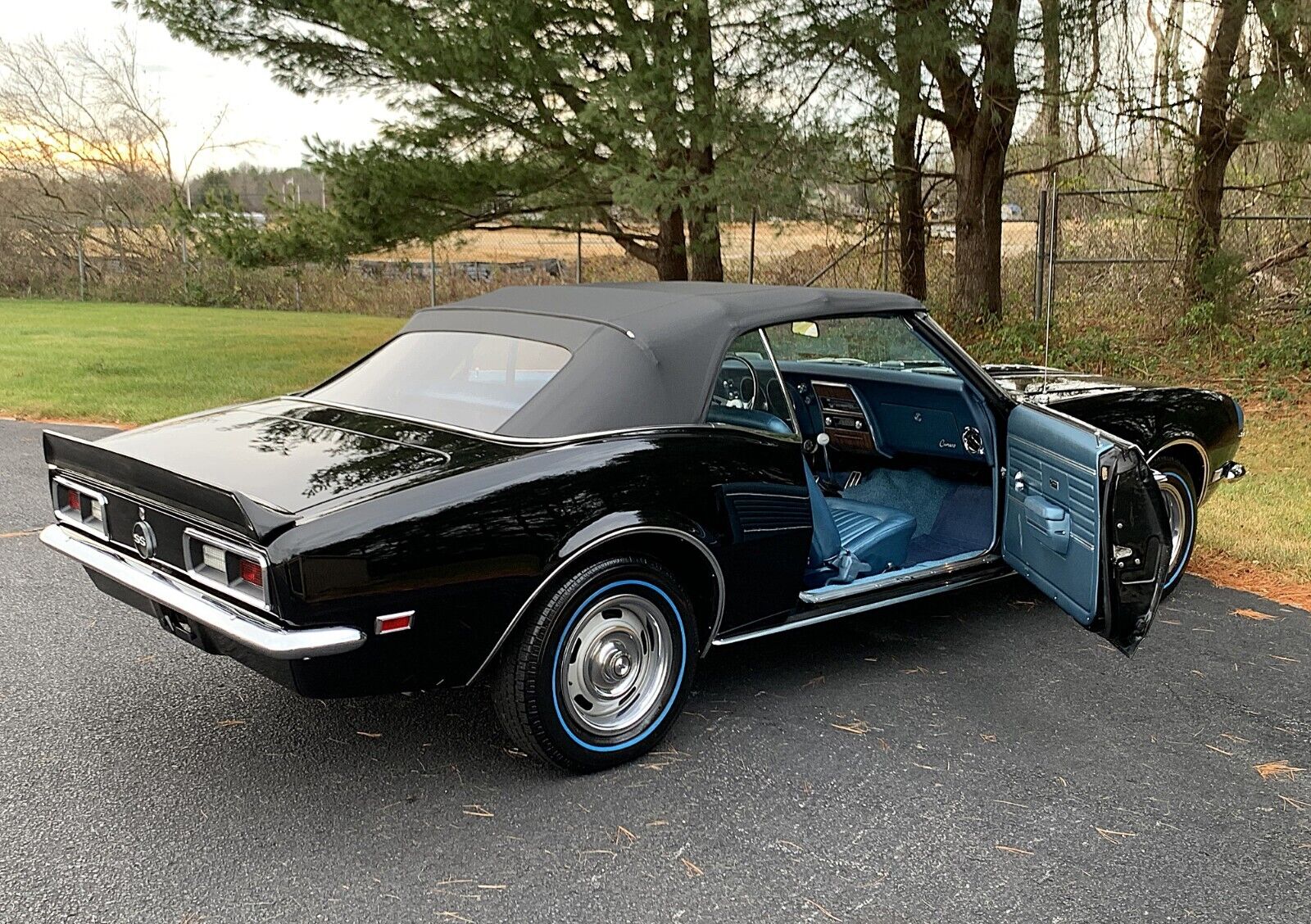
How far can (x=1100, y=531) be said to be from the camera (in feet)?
12.2

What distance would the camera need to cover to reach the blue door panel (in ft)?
12.4

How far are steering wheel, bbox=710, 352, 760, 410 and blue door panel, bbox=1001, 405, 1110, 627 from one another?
3.55 ft

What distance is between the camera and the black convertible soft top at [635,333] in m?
3.61

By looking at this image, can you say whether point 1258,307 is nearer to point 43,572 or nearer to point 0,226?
point 43,572

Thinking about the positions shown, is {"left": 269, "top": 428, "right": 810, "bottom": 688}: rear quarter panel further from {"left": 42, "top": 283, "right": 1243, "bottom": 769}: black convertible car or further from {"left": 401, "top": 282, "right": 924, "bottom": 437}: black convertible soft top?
{"left": 401, "top": 282, "right": 924, "bottom": 437}: black convertible soft top

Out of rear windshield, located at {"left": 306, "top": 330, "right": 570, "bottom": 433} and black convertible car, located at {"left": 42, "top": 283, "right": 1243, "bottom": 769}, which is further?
rear windshield, located at {"left": 306, "top": 330, "right": 570, "bottom": 433}

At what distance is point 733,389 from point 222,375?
10.9 metres

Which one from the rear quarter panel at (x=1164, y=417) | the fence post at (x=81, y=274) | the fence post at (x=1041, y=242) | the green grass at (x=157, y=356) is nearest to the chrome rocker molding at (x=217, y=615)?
the rear quarter panel at (x=1164, y=417)

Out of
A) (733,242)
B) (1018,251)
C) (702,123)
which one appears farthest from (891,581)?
(1018,251)

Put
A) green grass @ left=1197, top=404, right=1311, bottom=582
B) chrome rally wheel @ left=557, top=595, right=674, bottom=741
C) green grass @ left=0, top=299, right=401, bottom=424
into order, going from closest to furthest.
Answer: chrome rally wheel @ left=557, top=595, right=674, bottom=741 → green grass @ left=1197, top=404, right=1311, bottom=582 → green grass @ left=0, top=299, right=401, bottom=424

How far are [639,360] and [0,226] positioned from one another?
29382mm

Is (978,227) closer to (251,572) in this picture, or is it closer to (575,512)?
(575,512)

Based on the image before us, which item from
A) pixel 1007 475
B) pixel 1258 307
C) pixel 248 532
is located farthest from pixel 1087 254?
pixel 248 532

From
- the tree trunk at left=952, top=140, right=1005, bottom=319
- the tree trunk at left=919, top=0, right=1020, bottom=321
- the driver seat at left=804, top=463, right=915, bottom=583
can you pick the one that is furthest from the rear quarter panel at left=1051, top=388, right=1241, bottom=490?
the tree trunk at left=952, top=140, right=1005, bottom=319
